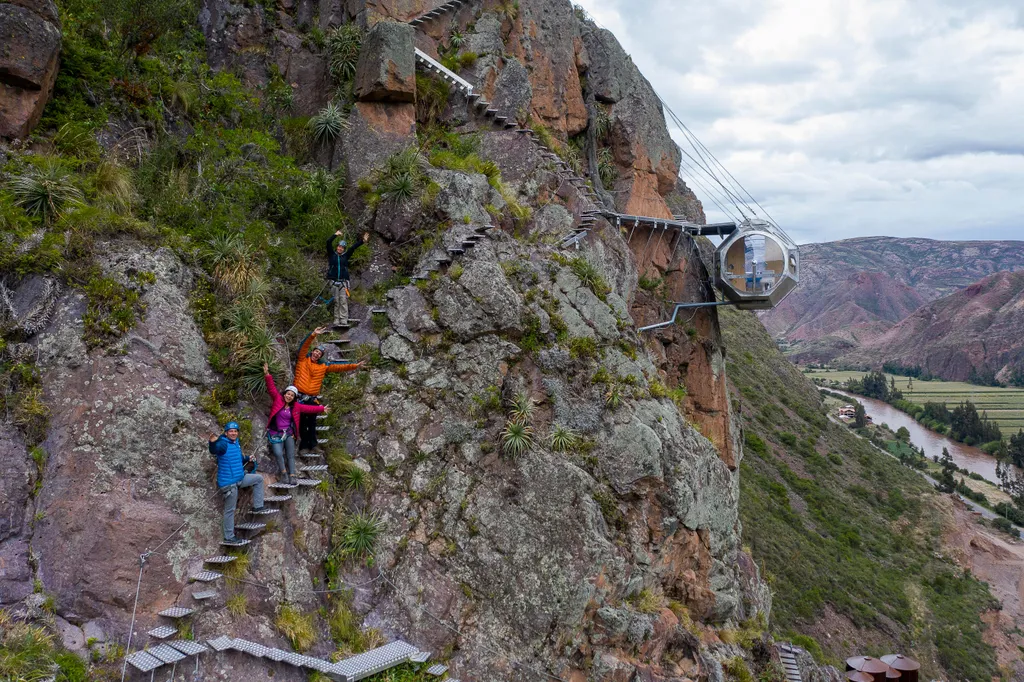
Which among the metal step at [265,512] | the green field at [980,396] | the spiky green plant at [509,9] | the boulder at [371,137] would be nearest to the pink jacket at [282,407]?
the metal step at [265,512]

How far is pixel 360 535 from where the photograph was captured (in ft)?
31.9

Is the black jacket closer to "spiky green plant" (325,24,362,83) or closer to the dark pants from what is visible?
the dark pants

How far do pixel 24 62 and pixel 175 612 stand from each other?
33.5 feet

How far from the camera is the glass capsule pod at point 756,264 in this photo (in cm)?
1962

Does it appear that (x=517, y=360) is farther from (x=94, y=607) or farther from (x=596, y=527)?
(x=94, y=607)

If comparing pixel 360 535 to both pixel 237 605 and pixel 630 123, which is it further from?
pixel 630 123

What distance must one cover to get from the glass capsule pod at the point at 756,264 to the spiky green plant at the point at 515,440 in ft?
38.3

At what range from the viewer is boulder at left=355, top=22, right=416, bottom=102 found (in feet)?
49.4

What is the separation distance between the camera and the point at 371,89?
594 inches

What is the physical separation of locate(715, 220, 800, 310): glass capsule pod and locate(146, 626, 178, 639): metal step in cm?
1752

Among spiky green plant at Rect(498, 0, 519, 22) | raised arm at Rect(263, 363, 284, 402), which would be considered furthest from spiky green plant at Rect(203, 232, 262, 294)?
spiky green plant at Rect(498, 0, 519, 22)

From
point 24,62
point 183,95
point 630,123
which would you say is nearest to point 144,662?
point 24,62

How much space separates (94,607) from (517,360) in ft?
24.4

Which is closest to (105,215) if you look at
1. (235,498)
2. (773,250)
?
(235,498)
